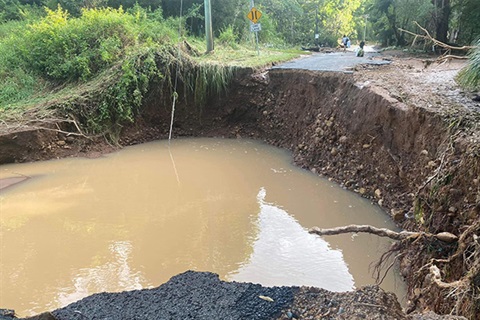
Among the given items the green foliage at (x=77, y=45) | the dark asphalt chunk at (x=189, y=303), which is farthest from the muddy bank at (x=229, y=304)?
the green foliage at (x=77, y=45)

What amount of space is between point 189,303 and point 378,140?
Answer: 4.57 m

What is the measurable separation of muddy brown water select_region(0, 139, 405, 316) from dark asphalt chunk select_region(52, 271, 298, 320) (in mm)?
1156

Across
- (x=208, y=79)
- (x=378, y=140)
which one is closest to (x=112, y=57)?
(x=208, y=79)

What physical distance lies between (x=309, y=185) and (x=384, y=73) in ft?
10.9

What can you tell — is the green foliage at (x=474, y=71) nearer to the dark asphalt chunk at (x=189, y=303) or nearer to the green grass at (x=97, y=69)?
the dark asphalt chunk at (x=189, y=303)

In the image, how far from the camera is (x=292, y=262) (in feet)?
14.9

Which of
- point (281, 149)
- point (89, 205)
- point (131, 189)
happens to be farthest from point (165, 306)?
point (281, 149)

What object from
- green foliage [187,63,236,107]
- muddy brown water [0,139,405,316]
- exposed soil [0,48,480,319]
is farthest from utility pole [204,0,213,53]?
muddy brown water [0,139,405,316]

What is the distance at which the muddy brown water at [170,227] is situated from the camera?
14.2ft

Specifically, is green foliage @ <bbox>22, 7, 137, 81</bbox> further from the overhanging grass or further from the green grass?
the overhanging grass

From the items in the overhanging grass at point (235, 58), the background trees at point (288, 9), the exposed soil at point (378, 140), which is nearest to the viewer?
the exposed soil at point (378, 140)

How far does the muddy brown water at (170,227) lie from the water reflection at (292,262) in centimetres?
1

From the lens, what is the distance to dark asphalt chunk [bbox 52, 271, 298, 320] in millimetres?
2702

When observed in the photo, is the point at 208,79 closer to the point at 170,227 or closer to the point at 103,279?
the point at 170,227
